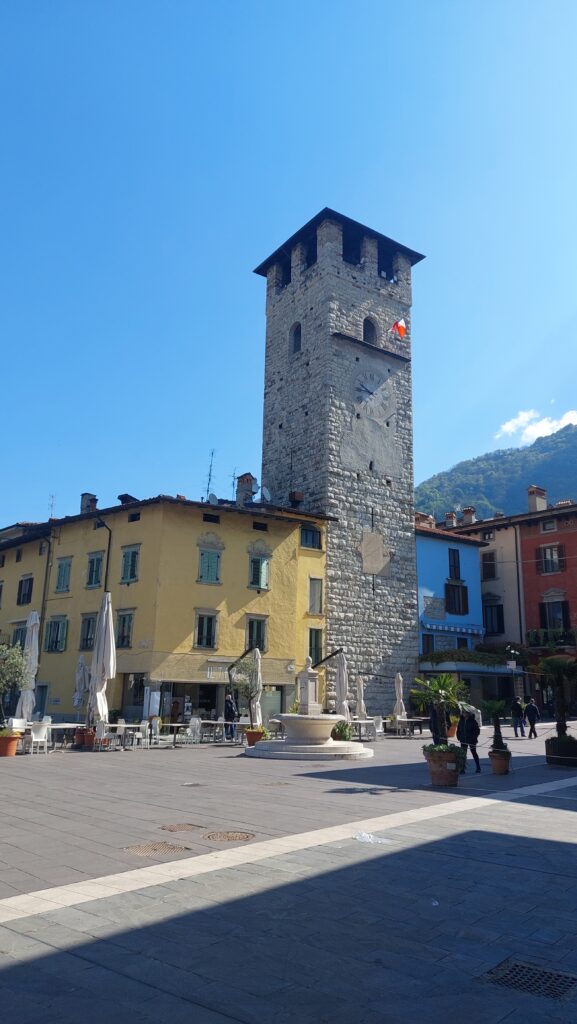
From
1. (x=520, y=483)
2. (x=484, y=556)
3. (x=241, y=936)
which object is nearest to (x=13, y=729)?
(x=241, y=936)

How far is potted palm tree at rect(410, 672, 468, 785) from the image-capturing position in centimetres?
1295

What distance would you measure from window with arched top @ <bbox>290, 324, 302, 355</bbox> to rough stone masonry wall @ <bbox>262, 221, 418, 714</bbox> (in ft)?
1.17

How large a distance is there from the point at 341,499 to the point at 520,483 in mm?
105129

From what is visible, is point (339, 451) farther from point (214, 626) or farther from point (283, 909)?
point (283, 909)

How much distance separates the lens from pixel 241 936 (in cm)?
487

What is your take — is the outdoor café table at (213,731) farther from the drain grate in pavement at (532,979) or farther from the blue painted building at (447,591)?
the drain grate in pavement at (532,979)

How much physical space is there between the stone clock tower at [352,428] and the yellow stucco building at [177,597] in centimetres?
213

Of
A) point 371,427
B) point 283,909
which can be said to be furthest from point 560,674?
point 371,427

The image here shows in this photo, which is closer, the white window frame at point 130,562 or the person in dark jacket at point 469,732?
the person in dark jacket at point 469,732

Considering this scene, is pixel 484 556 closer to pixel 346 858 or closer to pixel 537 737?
pixel 537 737

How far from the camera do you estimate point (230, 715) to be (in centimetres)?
2822

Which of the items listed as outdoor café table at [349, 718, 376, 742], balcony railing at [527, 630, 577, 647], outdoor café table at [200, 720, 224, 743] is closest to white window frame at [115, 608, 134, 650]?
outdoor café table at [200, 720, 224, 743]

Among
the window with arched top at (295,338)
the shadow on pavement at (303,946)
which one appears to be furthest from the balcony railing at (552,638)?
the shadow on pavement at (303,946)

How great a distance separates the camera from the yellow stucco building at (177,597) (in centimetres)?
2802
